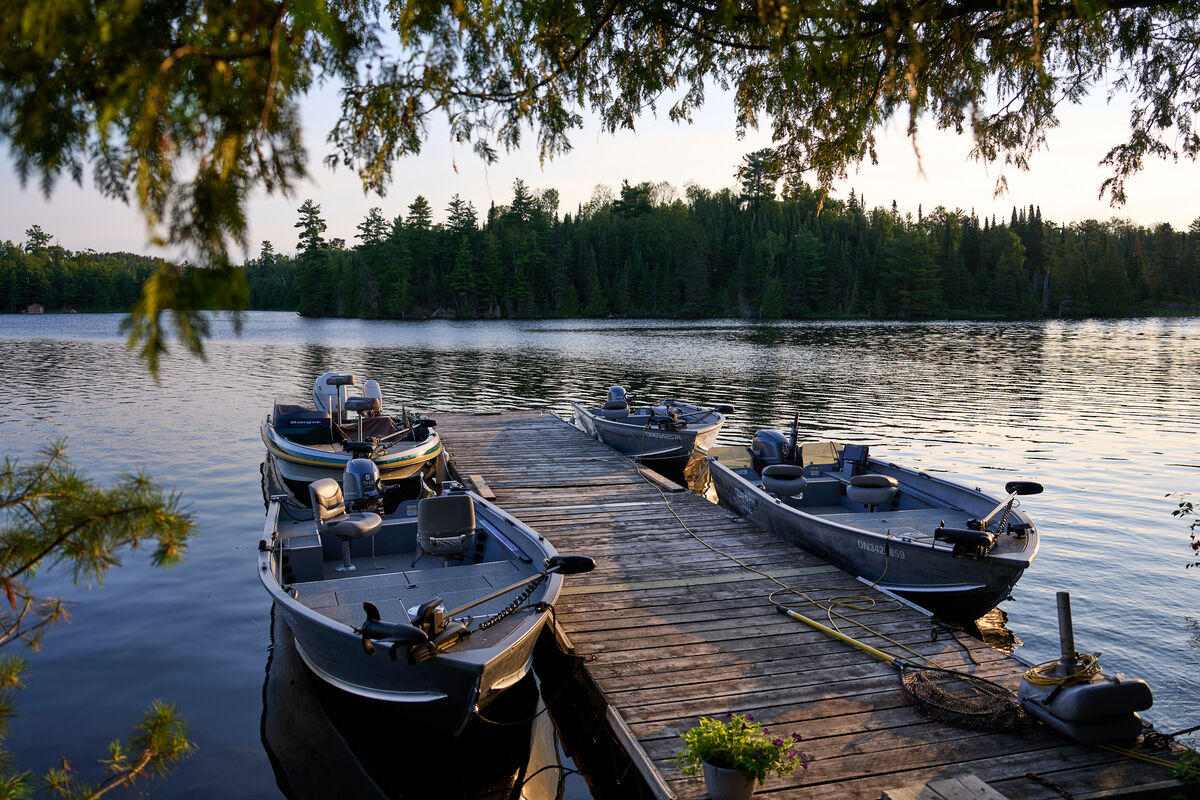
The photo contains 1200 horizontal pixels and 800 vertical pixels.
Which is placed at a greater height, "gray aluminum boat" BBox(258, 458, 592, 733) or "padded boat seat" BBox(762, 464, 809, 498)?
"padded boat seat" BBox(762, 464, 809, 498)

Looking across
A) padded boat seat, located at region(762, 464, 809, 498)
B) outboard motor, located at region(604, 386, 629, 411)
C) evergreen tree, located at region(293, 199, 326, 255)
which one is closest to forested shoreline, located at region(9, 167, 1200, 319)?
evergreen tree, located at region(293, 199, 326, 255)

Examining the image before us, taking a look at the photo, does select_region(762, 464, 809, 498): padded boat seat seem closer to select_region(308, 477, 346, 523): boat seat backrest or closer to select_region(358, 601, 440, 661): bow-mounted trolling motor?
select_region(308, 477, 346, 523): boat seat backrest

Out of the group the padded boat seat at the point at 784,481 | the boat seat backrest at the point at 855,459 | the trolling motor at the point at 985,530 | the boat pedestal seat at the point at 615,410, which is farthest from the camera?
the boat pedestal seat at the point at 615,410

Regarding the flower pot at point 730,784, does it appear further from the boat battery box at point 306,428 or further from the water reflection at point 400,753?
the boat battery box at point 306,428

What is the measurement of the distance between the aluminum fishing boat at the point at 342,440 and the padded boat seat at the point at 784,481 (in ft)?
20.7

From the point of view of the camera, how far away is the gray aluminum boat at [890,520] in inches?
311

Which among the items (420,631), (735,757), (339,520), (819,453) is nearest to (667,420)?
(819,453)

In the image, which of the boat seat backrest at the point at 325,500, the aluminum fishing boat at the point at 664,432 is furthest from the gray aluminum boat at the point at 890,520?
the boat seat backrest at the point at 325,500

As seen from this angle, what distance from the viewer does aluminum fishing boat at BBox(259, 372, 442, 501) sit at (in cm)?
1324

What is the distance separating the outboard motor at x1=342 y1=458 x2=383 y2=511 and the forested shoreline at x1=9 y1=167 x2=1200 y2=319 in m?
88.4

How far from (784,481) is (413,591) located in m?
5.48

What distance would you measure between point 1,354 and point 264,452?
111 ft

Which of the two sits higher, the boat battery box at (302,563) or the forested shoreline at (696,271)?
the forested shoreline at (696,271)

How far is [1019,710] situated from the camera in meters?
5.47
